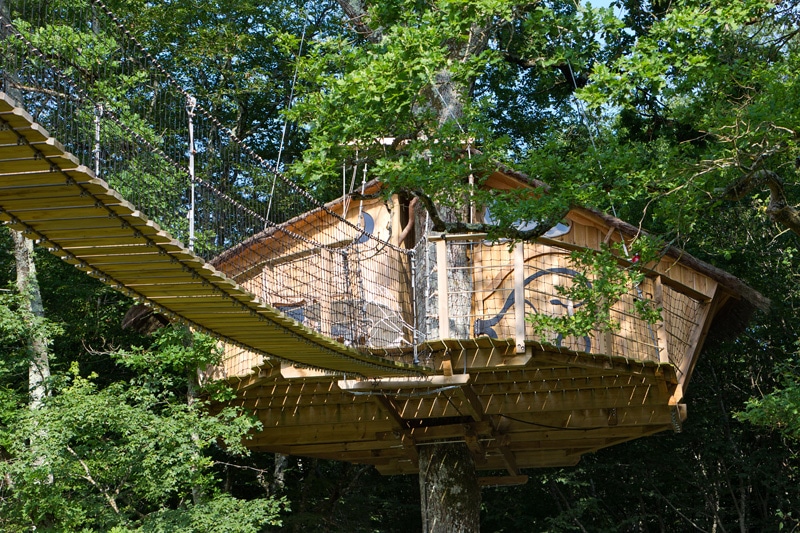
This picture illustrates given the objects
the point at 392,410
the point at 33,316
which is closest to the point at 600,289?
the point at 392,410

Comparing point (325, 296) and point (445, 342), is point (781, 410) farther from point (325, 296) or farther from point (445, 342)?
point (325, 296)

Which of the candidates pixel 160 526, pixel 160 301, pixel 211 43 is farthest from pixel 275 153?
pixel 160 301

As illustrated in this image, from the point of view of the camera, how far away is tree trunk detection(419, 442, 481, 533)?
10.9m

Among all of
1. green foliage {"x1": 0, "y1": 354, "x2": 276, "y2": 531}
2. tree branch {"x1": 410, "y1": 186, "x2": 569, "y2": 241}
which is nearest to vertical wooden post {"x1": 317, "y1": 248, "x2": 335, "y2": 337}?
green foliage {"x1": 0, "y1": 354, "x2": 276, "y2": 531}

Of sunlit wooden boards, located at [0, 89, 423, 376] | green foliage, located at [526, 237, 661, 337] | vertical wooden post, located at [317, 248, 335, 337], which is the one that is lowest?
sunlit wooden boards, located at [0, 89, 423, 376]

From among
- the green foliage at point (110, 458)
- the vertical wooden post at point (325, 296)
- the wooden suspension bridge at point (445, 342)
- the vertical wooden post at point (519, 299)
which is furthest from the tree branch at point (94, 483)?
the vertical wooden post at point (519, 299)

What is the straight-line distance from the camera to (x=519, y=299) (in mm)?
8992

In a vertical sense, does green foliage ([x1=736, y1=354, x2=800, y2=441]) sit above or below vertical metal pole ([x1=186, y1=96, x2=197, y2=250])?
below

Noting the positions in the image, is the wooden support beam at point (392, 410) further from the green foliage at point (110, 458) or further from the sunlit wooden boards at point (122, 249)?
the sunlit wooden boards at point (122, 249)

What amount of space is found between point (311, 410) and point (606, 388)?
3076 mm

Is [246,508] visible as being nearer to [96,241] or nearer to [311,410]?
[311,410]

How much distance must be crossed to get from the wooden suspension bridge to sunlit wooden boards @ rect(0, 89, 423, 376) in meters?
0.05

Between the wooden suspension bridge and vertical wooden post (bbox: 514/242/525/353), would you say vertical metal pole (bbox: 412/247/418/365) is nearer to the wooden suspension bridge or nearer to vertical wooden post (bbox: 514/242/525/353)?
the wooden suspension bridge

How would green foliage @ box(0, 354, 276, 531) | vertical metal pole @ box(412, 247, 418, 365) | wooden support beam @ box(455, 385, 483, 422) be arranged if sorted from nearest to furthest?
vertical metal pole @ box(412, 247, 418, 365) → wooden support beam @ box(455, 385, 483, 422) → green foliage @ box(0, 354, 276, 531)
